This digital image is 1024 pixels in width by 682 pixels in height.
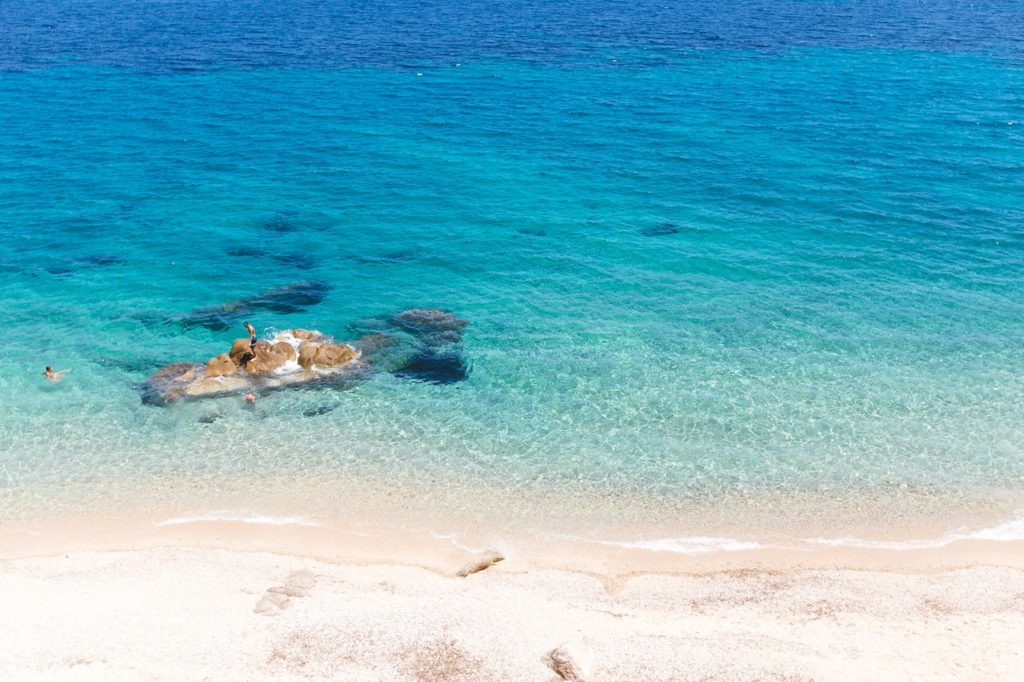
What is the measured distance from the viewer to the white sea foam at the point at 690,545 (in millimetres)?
30344

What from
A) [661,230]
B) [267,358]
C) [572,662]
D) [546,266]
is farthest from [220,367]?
[661,230]

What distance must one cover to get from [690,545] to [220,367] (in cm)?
2342

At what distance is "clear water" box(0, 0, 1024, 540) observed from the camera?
34.4 m

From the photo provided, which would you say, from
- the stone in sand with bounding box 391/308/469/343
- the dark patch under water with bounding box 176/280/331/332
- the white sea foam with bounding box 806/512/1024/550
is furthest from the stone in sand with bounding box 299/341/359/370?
the white sea foam with bounding box 806/512/1024/550

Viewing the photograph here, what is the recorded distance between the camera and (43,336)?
4397 centimetres

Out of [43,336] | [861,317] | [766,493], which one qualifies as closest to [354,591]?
[766,493]

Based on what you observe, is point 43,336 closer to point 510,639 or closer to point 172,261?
point 172,261

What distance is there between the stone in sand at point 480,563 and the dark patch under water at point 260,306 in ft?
70.8

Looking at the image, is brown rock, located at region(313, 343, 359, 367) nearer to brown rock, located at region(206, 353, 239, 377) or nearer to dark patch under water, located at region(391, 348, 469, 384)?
dark patch under water, located at region(391, 348, 469, 384)

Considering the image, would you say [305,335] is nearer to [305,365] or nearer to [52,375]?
[305,365]

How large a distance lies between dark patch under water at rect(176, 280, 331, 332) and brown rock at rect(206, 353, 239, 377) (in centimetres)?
454

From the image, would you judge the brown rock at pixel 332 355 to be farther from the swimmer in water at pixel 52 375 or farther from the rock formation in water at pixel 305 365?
the swimmer in water at pixel 52 375

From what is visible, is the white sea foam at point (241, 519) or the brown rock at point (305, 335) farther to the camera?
the brown rock at point (305, 335)

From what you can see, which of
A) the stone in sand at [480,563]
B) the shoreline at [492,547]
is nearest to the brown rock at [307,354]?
the shoreline at [492,547]
